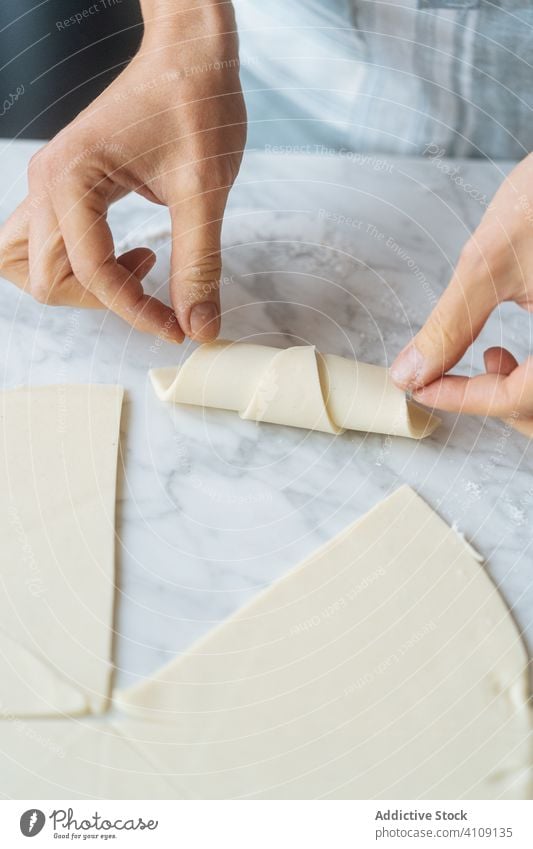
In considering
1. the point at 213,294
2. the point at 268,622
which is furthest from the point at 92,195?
the point at 268,622

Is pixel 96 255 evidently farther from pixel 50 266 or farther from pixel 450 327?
pixel 450 327

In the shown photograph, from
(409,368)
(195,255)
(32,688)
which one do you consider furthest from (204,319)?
(32,688)

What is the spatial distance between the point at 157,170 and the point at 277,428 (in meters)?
0.27

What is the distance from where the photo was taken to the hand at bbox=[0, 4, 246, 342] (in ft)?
2.47

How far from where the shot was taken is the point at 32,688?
0.64 meters

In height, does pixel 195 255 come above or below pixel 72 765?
above

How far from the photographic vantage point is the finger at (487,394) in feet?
2.37

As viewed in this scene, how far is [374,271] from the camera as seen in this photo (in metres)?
0.92

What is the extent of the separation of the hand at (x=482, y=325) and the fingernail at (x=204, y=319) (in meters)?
0.18

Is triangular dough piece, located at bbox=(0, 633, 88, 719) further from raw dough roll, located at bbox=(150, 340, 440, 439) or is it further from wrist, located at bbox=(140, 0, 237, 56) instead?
wrist, located at bbox=(140, 0, 237, 56)

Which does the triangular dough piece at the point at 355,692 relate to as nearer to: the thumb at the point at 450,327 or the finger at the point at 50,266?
the thumb at the point at 450,327

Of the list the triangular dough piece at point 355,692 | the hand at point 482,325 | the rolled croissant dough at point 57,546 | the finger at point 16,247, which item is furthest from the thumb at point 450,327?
the finger at point 16,247
